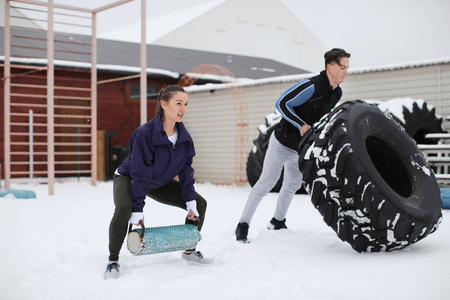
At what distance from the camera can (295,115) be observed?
354 centimetres

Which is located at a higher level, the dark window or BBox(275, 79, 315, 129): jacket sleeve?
the dark window

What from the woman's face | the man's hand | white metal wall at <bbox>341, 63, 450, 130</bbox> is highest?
white metal wall at <bbox>341, 63, 450, 130</bbox>

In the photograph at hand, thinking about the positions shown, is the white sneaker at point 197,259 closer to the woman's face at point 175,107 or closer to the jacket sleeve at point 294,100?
the woman's face at point 175,107

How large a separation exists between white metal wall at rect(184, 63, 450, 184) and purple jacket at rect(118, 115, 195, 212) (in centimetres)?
566

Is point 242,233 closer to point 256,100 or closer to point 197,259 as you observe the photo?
point 197,259

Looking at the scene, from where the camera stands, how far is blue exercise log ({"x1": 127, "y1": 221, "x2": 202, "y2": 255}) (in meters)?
2.79

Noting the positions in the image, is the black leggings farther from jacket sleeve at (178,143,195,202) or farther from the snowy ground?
jacket sleeve at (178,143,195,202)

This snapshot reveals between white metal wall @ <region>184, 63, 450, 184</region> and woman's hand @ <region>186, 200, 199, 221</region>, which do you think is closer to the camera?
woman's hand @ <region>186, 200, 199, 221</region>

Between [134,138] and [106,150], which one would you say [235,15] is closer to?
[106,150]

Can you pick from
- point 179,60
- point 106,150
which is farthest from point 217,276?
point 179,60

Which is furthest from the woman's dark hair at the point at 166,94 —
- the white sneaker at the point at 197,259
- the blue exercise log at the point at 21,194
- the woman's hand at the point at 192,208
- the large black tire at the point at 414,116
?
the blue exercise log at the point at 21,194

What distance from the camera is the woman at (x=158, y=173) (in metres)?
2.76

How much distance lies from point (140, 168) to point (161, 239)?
1.49 feet

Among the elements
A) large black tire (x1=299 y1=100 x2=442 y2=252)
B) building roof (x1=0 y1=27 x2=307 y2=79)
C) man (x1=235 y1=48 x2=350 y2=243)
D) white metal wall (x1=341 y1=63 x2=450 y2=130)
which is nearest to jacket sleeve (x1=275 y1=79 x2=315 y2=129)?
man (x1=235 y1=48 x2=350 y2=243)
